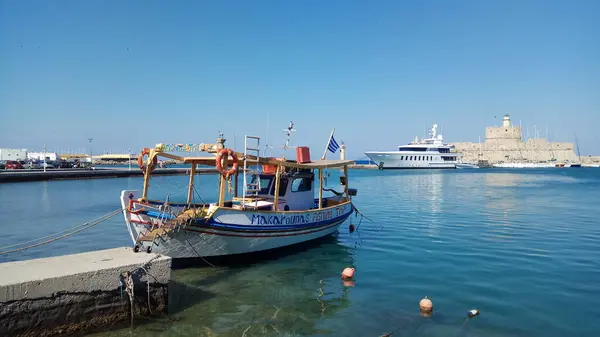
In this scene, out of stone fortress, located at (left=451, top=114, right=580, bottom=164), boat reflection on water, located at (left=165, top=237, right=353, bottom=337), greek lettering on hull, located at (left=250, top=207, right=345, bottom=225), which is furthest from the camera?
stone fortress, located at (left=451, top=114, right=580, bottom=164)

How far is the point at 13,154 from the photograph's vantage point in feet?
366

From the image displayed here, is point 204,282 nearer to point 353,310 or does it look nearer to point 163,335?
point 163,335

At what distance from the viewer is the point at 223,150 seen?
472 inches

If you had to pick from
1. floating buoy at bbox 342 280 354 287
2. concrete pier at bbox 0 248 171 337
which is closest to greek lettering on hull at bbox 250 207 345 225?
floating buoy at bbox 342 280 354 287

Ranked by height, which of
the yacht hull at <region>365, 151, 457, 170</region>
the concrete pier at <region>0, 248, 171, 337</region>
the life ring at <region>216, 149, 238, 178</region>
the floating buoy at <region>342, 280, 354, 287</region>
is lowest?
the floating buoy at <region>342, 280, 354, 287</region>

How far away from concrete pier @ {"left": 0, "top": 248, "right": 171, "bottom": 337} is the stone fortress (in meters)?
163

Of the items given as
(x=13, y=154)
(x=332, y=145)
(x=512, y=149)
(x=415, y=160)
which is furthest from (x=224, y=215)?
(x=512, y=149)

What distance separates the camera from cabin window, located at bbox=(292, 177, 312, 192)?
1664 cm

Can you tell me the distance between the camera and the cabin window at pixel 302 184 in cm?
1664

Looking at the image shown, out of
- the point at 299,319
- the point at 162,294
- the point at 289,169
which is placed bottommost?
the point at 299,319

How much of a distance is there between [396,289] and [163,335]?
624cm

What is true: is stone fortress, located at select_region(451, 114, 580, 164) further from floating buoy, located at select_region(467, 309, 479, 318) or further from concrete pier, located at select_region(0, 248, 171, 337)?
concrete pier, located at select_region(0, 248, 171, 337)

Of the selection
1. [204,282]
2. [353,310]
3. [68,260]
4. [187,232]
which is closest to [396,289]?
[353,310]

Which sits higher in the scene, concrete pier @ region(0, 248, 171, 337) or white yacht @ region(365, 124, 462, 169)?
white yacht @ region(365, 124, 462, 169)
